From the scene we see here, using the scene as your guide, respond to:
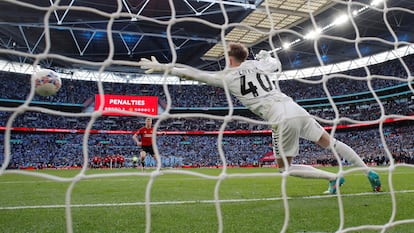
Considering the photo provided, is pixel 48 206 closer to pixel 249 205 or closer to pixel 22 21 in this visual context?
pixel 249 205

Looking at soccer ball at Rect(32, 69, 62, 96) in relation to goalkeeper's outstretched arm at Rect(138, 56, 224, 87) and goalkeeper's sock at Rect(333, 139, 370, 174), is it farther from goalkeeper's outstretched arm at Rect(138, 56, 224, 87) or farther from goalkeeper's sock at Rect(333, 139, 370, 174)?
goalkeeper's sock at Rect(333, 139, 370, 174)

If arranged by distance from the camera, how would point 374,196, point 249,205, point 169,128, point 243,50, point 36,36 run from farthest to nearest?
point 169,128 < point 36,36 < point 374,196 < point 249,205 < point 243,50

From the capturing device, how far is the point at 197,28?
24000 mm

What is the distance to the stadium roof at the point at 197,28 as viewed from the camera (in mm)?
20062

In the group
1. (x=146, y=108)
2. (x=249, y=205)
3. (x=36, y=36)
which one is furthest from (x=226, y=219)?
(x=146, y=108)

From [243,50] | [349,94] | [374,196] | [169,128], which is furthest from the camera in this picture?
[169,128]

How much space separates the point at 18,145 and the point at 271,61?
38.5 meters

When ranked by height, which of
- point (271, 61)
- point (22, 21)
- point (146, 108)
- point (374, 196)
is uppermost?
point (22, 21)

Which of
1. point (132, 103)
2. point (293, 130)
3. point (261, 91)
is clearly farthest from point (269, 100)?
point (132, 103)

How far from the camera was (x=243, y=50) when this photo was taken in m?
3.82

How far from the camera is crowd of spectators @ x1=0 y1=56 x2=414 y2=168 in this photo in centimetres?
3512

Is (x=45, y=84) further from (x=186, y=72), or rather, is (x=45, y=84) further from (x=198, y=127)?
(x=198, y=127)

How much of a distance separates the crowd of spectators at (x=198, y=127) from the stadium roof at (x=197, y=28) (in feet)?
16.2

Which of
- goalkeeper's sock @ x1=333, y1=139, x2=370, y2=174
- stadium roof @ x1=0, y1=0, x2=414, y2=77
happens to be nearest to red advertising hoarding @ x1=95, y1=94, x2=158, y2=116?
stadium roof @ x1=0, y1=0, x2=414, y2=77
